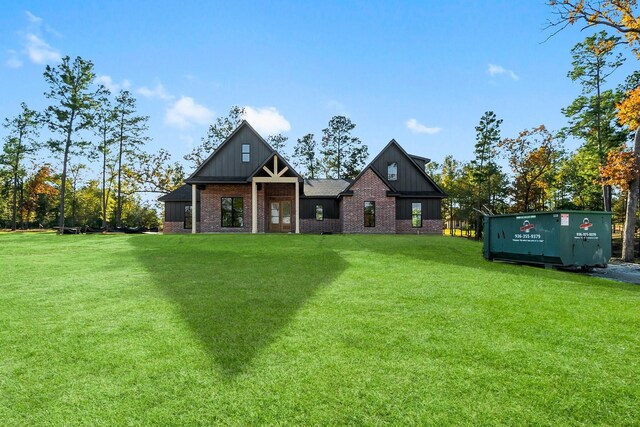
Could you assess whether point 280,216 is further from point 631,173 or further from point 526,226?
point 631,173

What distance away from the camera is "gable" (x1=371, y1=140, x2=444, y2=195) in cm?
2752

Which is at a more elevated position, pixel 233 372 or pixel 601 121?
pixel 601 121

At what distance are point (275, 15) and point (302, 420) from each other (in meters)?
15.7

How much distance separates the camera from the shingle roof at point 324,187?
1103 inches

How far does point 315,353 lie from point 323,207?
79.8 feet

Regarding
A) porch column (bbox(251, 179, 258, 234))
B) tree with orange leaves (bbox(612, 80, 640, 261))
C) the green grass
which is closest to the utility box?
the green grass

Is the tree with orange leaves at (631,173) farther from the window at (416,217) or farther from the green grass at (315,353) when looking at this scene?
the green grass at (315,353)

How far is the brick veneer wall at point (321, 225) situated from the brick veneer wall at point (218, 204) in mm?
4769

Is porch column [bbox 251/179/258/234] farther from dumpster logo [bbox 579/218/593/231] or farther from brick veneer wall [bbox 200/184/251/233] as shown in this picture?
dumpster logo [bbox 579/218/593/231]

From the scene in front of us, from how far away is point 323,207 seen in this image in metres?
27.8

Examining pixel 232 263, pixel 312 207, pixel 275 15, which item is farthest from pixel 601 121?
pixel 232 263

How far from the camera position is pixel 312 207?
27.7 meters

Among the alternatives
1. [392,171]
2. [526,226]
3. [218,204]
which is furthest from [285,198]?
[526,226]

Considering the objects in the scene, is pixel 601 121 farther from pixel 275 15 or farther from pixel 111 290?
pixel 111 290
